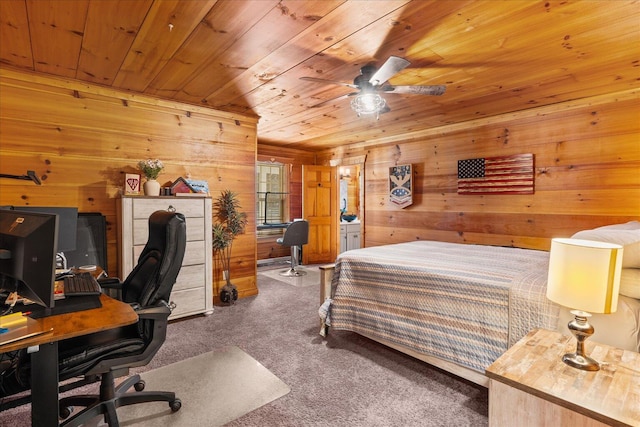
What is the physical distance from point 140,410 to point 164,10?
2.37m

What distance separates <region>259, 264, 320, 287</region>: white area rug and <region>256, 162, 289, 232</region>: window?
106cm

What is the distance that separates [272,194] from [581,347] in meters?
5.80

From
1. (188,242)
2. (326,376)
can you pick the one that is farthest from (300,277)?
(326,376)

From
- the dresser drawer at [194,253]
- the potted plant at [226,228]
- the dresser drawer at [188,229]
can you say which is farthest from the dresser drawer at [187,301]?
the dresser drawer at [188,229]

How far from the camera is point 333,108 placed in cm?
383

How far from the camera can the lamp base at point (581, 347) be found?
1326 mm

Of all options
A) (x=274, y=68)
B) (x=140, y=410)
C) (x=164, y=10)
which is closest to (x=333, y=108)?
(x=274, y=68)

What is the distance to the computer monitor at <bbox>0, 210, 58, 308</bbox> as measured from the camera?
123 cm

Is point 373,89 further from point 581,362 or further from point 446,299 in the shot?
point 581,362

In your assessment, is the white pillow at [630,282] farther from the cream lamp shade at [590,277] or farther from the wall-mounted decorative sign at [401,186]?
the wall-mounted decorative sign at [401,186]

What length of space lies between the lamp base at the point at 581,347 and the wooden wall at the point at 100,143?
3.56 m

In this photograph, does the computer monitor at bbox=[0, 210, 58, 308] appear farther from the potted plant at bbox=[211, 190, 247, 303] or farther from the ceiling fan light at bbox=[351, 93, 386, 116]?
the potted plant at bbox=[211, 190, 247, 303]

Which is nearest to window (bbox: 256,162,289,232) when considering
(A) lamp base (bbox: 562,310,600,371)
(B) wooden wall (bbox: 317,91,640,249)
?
(B) wooden wall (bbox: 317,91,640,249)

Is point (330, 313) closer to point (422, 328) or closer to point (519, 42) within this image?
point (422, 328)
